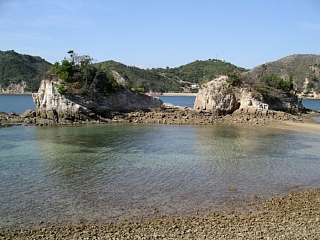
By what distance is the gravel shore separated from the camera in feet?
31.8

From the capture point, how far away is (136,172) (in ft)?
54.9

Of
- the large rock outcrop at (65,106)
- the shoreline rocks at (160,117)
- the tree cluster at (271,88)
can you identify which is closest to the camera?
the shoreline rocks at (160,117)

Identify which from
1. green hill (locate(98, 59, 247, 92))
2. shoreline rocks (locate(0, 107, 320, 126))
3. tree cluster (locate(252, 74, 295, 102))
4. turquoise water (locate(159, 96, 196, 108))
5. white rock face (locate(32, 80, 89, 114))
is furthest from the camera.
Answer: green hill (locate(98, 59, 247, 92))

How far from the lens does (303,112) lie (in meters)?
52.6

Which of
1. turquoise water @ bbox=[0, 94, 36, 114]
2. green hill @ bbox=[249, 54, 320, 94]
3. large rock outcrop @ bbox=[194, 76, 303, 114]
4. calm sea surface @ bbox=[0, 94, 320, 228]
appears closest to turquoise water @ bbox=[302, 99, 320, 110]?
green hill @ bbox=[249, 54, 320, 94]

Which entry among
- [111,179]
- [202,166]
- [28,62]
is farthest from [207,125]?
[28,62]

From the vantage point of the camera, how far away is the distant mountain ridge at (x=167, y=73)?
379ft

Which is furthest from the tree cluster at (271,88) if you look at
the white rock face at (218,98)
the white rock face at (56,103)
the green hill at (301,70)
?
the green hill at (301,70)

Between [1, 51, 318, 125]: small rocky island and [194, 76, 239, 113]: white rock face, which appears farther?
[194, 76, 239, 113]: white rock face

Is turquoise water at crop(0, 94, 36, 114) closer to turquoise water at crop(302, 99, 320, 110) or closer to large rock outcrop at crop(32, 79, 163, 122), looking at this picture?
large rock outcrop at crop(32, 79, 163, 122)

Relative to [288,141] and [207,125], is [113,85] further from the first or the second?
[288,141]

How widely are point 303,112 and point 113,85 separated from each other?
3098 centimetres

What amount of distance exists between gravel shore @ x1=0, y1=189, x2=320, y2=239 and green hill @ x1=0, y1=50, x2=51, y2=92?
122 metres

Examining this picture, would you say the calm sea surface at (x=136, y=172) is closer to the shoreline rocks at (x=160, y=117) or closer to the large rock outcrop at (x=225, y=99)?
the shoreline rocks at (x=160, y=117)
